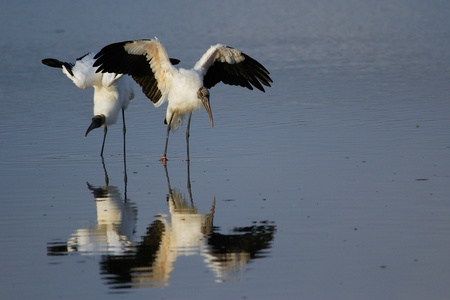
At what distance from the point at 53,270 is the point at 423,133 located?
6873 millimetres

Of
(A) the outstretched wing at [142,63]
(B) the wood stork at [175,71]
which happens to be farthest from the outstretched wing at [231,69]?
(A) the outstretched wing at [142,63]

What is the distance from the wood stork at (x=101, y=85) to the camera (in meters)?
12.7

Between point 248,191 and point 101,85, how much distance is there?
439cm

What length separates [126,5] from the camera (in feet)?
120

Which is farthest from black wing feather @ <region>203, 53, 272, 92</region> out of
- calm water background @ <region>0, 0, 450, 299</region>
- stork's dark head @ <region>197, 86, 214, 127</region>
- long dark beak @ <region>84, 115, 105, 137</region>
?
long dark beak @ <region>84, 115, 105, 137</region>

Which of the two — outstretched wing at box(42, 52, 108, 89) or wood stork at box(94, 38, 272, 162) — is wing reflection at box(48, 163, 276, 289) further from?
outstretched wing at box(42, 52, 108, 89)

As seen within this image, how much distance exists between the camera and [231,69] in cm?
1284

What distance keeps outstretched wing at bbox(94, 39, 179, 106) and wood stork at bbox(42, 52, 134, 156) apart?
8.4 inches

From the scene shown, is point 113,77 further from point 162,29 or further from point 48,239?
point 162,29

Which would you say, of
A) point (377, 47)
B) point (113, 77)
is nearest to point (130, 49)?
point (113, 77)

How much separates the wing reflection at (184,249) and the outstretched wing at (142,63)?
3.85 m

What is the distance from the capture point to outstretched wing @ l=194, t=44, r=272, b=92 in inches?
494

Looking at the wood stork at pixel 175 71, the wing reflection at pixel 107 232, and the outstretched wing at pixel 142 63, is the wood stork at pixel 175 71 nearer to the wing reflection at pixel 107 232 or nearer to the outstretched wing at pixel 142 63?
the outstretched wing at pixel 142 63

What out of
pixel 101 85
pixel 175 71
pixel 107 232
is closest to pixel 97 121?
pixel 101 85
